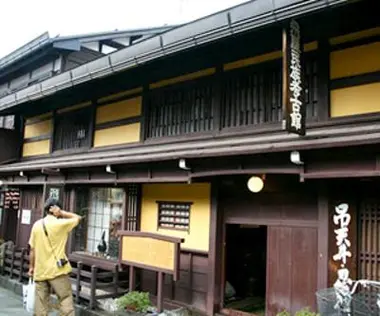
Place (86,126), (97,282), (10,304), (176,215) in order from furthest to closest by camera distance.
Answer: (86,126)
(10,304)
(97,282)
(176,215)

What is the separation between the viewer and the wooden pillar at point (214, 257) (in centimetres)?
805

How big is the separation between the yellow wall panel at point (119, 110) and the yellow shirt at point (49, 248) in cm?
438

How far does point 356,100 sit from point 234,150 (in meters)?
1.91

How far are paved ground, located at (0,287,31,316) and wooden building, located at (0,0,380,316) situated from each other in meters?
1.80

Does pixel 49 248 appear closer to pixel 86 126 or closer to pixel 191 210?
pixel 191 210

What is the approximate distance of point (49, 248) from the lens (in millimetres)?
6578

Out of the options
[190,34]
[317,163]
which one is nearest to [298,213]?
[317,163]

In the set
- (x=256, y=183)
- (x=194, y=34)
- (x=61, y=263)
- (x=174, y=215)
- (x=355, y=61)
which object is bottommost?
(x=61, y=263)

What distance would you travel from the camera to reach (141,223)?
32.5 ft

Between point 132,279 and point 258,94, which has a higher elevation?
point 258,94

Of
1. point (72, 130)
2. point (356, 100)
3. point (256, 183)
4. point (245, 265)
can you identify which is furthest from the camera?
point (72, 130)

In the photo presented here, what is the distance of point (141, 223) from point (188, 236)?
1520 millimetres

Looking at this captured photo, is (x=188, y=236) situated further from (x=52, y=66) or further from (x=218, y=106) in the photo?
(x=52, y=66)

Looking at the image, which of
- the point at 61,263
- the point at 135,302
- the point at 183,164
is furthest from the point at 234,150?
the point at 135,302
